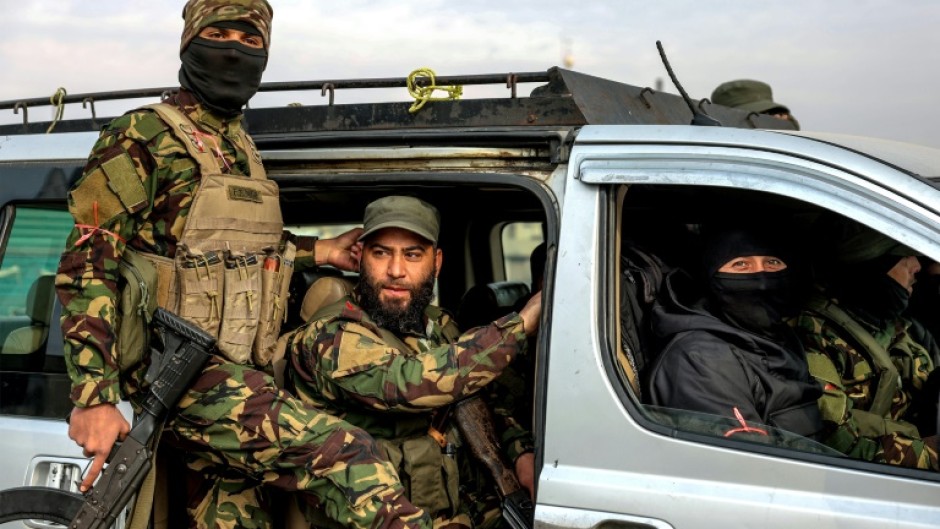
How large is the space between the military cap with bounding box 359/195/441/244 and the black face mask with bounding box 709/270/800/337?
0.89m

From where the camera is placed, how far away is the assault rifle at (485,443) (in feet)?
9.39

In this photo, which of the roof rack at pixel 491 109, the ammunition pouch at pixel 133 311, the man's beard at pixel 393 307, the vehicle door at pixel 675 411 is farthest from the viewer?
the man's beard at pixel 393 307

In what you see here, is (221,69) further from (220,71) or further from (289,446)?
(289,446)

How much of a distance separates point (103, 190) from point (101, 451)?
0.70 metres

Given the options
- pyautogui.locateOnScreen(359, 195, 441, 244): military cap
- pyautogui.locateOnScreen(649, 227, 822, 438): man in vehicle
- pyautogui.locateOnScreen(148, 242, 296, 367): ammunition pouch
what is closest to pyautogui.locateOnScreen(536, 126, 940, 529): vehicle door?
pyautogui.locateOnScreen(649, 227, 822, 438): man in vehicle

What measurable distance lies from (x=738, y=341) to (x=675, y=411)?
16.3 inches

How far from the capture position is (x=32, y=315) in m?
2.97

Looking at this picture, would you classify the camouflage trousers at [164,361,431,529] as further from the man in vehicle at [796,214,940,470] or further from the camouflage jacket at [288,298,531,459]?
the man in vehicle at [796,214,940,470]

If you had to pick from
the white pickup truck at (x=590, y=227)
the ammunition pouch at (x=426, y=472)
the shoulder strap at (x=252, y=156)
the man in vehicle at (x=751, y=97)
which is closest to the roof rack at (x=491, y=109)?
the white pickup truck at (x=590, y=227)

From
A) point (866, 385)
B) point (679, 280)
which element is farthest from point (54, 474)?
point (866, 385)

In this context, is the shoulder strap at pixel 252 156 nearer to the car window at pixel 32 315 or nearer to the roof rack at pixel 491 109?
the roof rack at pixel 491 109

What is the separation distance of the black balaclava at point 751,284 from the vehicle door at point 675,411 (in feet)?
1.51

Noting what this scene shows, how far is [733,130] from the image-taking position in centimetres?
235

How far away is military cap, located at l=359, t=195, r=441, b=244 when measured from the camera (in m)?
2.99
